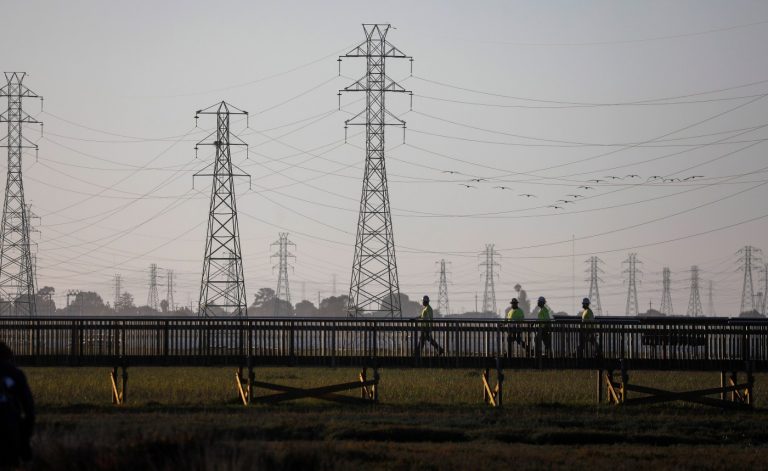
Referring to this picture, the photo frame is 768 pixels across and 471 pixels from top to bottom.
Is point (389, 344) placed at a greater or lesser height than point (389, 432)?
greater

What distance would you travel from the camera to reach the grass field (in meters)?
18.5

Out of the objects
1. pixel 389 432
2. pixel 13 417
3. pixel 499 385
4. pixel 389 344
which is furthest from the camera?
pixel 389 344

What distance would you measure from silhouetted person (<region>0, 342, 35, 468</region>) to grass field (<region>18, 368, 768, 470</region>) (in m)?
2.01

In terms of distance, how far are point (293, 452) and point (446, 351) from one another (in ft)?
56.9

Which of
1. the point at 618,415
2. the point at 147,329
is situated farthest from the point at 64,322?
the point at 618,415

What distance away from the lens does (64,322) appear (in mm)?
37156

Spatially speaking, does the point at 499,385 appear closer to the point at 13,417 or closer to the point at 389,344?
the point at 389,344

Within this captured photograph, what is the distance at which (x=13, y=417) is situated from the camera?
1569cm

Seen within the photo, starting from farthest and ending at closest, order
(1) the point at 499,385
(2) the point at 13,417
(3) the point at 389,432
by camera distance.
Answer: (1) the point at 499,385 < (3) the point at 389,432 < (2) the point at 13,417

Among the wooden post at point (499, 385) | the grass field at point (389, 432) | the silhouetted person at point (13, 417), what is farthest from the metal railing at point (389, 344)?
the silhouetted person at point (13, 417)

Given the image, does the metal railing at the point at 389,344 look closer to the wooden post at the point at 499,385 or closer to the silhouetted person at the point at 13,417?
the wooden post at the point at 499,385

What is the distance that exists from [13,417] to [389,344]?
2143 centimetres

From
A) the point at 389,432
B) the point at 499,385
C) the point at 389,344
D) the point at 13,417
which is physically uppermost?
the point at 389,344

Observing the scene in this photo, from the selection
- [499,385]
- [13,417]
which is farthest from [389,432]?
[13,417]
